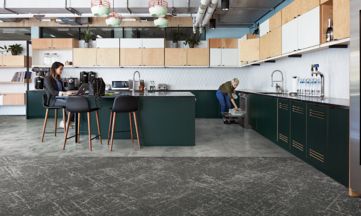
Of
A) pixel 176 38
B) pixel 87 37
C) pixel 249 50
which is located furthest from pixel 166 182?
pixel 87 37

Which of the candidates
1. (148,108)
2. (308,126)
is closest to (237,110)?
(148,108)

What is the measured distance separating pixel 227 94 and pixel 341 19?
496 cm

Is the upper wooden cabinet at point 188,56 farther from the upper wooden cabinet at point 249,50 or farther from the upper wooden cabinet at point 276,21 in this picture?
the upper wooden cabinet at point 276,21

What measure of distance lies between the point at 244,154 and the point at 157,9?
2982 mm

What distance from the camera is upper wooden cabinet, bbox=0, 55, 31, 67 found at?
Answer: 35.8 ft

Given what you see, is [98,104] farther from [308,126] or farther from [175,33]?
[175,33]

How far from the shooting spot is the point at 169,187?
359cm

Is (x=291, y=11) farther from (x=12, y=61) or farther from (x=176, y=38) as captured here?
(x=12, y=61)

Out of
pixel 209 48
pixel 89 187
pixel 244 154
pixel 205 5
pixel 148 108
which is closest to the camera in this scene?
pixel 89 187

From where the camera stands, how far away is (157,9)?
6055 millimetres

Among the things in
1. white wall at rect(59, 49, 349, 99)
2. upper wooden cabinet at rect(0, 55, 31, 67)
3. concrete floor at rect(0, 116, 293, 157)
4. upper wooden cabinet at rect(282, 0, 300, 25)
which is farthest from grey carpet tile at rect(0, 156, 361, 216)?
upper wooden cabinet at rect(0, 55, 31, 67)

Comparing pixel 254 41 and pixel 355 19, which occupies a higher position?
pixel 254 41

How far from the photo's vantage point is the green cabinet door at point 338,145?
346 centimetres

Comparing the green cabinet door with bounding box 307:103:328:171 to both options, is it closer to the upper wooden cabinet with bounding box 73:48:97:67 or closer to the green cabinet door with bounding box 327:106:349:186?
the green cabinet door with bounding box 327:106:349:186
